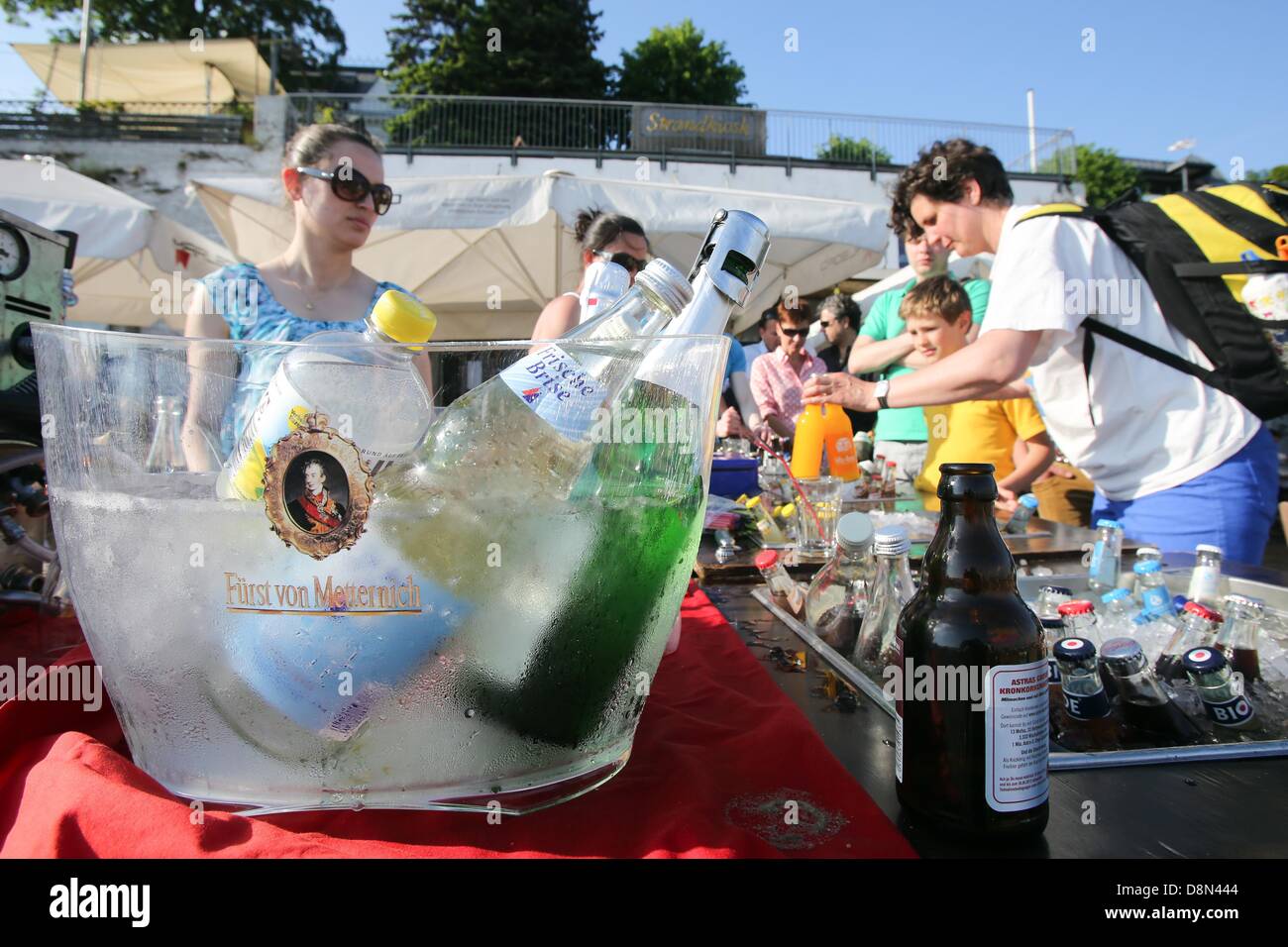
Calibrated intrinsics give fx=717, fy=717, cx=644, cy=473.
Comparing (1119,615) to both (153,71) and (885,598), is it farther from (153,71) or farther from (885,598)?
(153,71)

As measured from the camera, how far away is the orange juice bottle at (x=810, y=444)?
2.38 m

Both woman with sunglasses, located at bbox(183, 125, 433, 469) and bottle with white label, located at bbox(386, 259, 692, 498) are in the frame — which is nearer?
bottle with white label, located at bbox(386, 259, 692, 498)

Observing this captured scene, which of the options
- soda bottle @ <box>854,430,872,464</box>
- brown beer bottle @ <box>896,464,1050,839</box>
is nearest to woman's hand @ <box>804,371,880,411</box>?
brown beer bottle @ <box>896,464,1050,839</box>

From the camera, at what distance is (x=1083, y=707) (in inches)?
28.2

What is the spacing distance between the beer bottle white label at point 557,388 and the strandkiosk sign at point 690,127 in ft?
65.9

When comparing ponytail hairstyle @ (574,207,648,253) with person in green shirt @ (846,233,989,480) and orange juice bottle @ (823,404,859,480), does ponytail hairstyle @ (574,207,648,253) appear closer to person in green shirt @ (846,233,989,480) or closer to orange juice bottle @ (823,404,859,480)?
orange juice bottle @ (823,404,859,480)

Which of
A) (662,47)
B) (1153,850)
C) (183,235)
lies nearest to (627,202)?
A: (183,235)

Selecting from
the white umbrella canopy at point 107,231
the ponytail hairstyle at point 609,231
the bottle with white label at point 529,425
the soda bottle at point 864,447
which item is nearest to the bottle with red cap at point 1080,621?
the bottle with white label at point 529,425

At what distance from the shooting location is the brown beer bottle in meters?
0.55

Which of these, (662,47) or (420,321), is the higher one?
(662,47)

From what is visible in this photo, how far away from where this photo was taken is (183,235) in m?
6.27

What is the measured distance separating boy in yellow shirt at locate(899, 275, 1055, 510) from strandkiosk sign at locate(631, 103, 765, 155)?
1762cm

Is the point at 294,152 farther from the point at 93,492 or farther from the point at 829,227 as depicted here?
the point at 829,227
